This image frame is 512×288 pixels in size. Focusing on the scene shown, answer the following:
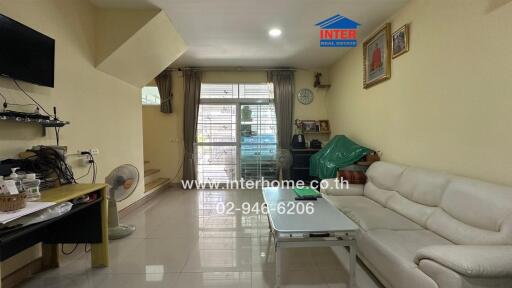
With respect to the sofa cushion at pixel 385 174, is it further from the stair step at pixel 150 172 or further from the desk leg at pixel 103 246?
the stair step at pixel 150 172

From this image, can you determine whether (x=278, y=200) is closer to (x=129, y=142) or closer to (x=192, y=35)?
(x=129, y=142)

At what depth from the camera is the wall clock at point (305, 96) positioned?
18.5 feet

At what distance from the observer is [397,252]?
1.62m

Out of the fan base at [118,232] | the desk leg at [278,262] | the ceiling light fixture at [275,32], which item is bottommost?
the fan base at [118,232]

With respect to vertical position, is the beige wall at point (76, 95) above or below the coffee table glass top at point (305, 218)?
above

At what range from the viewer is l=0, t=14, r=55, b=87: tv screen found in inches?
69.6

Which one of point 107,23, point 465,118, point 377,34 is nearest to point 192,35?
point 107,23

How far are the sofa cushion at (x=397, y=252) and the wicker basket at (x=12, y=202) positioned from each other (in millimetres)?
2274

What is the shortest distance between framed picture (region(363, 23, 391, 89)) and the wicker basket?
3736mm

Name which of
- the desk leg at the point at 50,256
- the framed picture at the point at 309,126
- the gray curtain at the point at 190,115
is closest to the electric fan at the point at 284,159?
the framed picture at the point at 309,126

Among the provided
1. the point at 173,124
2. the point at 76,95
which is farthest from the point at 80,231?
the point at 173,124

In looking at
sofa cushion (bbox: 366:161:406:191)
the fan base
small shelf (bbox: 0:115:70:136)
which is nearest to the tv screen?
small shelf (bbox: 0:115:70:136)

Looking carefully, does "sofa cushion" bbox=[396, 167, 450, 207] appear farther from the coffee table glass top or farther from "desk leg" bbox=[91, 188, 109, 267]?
"desk leg" bbox=[91, 188, 109, 267]

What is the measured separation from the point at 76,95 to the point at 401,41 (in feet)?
12.2
